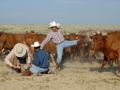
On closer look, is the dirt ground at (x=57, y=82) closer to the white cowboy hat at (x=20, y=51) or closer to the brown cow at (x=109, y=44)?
the white cowboy hat at (x=20, y=51)

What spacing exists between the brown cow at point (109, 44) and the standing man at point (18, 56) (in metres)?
3.07

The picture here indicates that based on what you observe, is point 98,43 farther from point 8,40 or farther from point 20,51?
point 8,40

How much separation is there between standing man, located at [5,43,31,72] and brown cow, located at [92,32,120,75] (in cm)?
307

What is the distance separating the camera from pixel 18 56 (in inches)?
389

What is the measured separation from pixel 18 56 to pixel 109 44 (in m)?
3.84

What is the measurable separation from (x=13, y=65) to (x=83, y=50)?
7.95m

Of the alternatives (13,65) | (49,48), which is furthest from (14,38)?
(13,65)

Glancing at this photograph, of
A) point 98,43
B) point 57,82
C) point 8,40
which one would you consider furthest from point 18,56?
point 8,40

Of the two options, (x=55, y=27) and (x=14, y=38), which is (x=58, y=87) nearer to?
(x=55, y=27)

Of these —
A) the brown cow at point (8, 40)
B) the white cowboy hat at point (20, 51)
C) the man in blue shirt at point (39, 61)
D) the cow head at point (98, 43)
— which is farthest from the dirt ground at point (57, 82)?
the brown cow at point (8, 40)

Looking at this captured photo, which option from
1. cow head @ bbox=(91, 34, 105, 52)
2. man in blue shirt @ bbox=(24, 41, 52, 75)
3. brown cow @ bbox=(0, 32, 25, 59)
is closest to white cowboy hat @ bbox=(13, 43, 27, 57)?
man in blue shirt @ bbox=(24, 41, 52, 75)

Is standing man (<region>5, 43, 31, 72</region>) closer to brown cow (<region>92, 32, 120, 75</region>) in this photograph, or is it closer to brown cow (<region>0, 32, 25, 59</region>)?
brown cow (<region>92, 32, 120, 75</region>)

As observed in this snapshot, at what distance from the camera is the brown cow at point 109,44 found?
1117 cm

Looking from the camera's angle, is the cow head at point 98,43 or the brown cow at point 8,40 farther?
the brown cow at point 8,40
